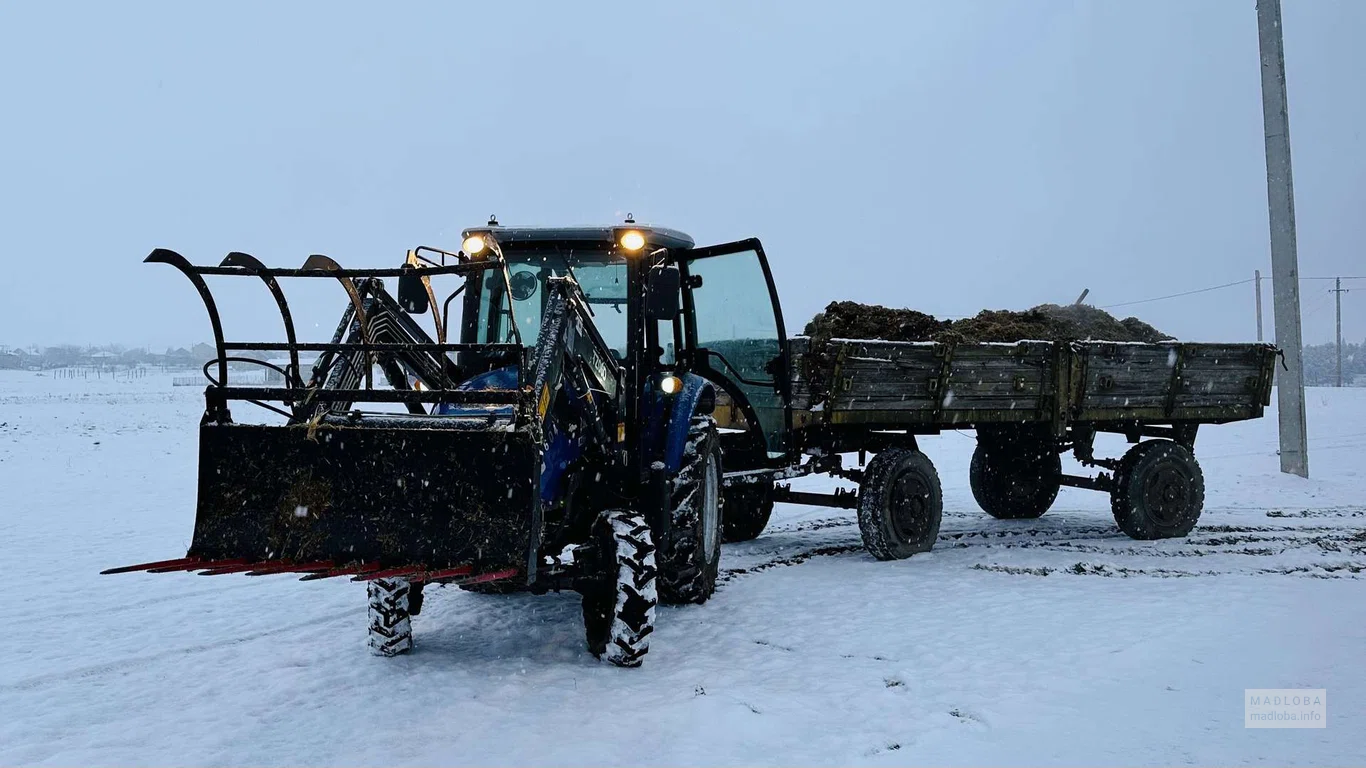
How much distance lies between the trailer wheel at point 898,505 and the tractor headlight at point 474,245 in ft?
13.4

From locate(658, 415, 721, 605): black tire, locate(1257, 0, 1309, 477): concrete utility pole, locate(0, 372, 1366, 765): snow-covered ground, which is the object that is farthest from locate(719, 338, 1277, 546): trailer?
locate(1257, 0, 1309, 477): concrete utility pole

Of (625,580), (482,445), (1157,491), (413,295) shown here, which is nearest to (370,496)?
(482,445)

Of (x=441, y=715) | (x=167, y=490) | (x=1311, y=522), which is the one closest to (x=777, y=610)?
(x=441, y=715)

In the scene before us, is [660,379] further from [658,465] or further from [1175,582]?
[1175,582]

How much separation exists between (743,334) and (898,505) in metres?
2.11

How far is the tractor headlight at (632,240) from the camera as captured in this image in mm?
6359

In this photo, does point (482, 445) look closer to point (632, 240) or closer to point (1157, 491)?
point (632, 240)

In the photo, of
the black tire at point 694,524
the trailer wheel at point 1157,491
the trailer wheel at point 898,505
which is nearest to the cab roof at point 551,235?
the black tire at point 694,524

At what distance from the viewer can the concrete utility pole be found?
1554cm

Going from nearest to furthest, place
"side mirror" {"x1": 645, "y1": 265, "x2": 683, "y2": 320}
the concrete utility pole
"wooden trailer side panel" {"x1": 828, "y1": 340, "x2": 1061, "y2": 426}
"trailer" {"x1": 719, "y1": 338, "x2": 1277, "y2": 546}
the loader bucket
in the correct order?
the loader bucket < "side mirror" {"x1": 645, "y1": 265, "x2": 683, "y2": 320} < "wooden trailer side panel" {"x1": 828, "y1": 340, "x2": 1061, "y2": 426} < "trailer" {"x1": 719, "y1": 338, "x2": 1277, "y2": 546} < the concrete utility pole

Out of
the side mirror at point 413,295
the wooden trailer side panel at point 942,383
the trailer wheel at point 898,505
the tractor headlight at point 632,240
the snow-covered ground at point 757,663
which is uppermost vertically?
the tractor headlight at point 632,240

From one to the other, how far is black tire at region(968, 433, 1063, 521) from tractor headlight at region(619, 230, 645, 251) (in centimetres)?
665

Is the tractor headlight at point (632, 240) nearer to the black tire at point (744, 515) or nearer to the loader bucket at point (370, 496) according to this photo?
the loader bucket at point (370, 496)

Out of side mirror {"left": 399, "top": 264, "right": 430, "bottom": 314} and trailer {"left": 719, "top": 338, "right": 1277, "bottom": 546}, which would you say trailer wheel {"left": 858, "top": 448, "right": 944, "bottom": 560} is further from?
side mirror {"left": 399, "top": 264, "right": 430, "bottom": 314}
